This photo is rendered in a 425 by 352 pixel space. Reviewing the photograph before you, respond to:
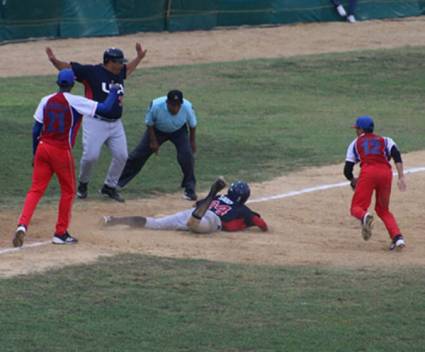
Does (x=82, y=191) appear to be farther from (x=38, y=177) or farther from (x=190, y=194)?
(x=38, y=177)

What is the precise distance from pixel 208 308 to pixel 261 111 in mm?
13467

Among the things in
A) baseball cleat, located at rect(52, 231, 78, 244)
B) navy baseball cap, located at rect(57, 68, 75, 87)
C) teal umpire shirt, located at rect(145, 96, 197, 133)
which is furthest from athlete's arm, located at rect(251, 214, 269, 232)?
navy baseball cap, located at rect(57, 68, 75, 87)

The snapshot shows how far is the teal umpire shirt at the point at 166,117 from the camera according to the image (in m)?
16.4

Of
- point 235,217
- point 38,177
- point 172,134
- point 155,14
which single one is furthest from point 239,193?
point 155,14

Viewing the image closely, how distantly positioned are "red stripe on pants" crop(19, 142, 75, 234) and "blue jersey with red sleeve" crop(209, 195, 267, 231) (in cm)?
194

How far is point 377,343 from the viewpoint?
994 centimetres

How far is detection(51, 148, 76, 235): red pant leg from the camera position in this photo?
42.8 feet

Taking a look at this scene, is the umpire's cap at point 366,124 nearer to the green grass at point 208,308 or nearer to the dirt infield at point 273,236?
the dirt infield at point 273,236

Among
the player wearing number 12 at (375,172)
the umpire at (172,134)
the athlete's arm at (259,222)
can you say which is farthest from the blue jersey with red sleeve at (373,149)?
the umpire at (172,134)

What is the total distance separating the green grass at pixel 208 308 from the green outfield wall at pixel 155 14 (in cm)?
1743

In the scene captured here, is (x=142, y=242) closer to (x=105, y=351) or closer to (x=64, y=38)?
(x=105, y=351)

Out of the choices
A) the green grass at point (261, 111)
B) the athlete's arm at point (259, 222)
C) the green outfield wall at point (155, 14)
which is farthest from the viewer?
the green outfield wall at point (155, 14)

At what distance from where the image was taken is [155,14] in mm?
31188

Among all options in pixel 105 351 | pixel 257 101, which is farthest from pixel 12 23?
pixel 105 351
